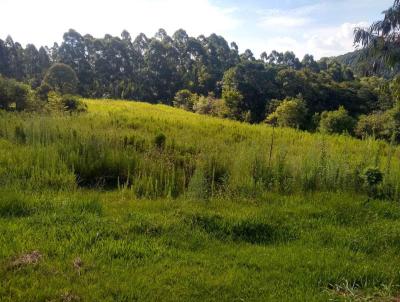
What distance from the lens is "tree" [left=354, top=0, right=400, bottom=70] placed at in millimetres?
11062

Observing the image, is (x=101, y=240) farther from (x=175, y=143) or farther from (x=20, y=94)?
(x=20, y=94)

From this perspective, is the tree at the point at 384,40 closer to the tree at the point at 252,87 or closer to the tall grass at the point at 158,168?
the tall grass at the point at 158,168

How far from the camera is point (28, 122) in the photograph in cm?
977

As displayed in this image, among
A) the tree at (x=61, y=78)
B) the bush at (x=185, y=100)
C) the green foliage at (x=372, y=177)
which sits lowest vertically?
the green foliage at (x=372, y=177)

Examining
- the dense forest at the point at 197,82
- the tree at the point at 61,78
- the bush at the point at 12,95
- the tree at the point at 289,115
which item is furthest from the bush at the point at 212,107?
the bush at the point at 12,95

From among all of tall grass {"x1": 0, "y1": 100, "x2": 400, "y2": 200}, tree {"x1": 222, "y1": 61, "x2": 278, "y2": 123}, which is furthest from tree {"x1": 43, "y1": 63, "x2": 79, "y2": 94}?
tall grass {"x1": 0, "y1": 100, "x2": 400, "y2": 200}

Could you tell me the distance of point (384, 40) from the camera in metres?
11.3

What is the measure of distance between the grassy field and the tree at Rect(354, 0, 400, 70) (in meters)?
3.92

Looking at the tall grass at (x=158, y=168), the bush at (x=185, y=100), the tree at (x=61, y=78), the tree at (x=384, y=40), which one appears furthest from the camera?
the bush at (x=185, y=100)

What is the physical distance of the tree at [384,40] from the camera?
36.3 feet

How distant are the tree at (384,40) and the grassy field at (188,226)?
3916 mm

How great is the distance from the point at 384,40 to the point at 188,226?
9193 millimetres

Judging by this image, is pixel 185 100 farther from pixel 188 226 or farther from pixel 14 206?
pixel 188 226

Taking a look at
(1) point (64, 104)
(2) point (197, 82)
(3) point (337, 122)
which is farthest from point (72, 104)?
(2) point (197, 82)
